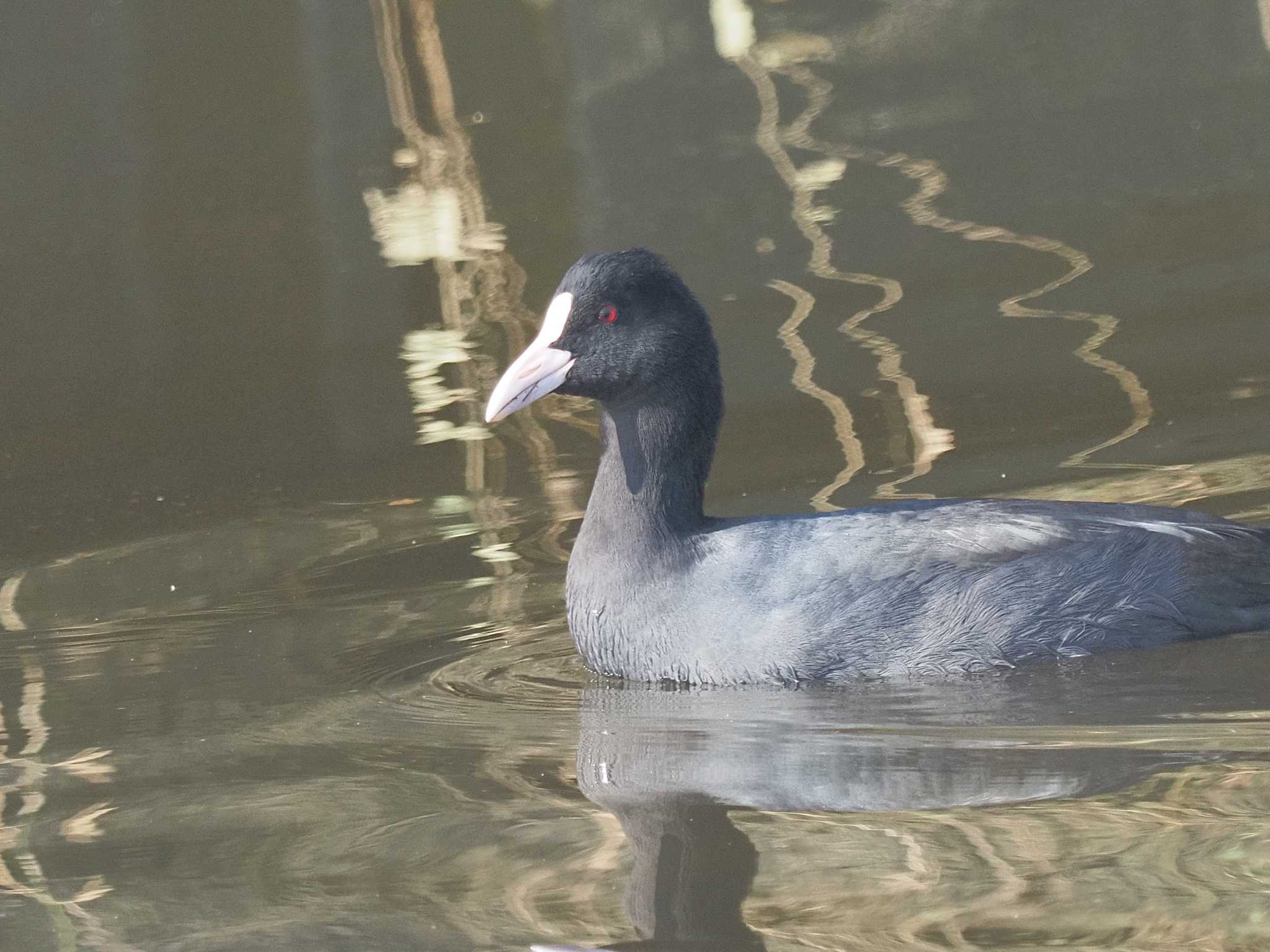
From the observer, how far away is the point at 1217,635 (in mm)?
5047

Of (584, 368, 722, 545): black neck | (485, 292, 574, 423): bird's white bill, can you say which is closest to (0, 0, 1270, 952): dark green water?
(584, 368, 722, 545): black neck

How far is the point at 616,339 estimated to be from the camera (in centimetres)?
502

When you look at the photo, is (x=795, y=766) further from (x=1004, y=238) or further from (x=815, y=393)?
(x=1004, y=238)

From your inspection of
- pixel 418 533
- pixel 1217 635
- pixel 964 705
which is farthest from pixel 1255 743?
pixel 418 533

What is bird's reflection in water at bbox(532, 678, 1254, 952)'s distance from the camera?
3441mm

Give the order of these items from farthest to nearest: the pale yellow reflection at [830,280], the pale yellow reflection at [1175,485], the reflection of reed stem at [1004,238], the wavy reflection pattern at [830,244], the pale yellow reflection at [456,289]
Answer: the reflection of reed stem at [1004,238] < the wavy reflection pattern at [830,244] < the pale yellow reflection at [830,280] < the pale yellow reflection at [456,289] < the pale yellow reflection at [1175,485]

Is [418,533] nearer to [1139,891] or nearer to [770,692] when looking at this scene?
[770,692]

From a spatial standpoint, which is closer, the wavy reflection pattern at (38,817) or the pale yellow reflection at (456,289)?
the wavy reflection pattern at (38,817)

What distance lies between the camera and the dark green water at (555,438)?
11.7 feet

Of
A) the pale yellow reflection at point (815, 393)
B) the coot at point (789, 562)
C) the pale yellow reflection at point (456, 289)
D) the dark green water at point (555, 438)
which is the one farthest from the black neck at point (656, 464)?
the pale yellow reflection at point (815, 393)

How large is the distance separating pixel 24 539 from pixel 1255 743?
3.93 m

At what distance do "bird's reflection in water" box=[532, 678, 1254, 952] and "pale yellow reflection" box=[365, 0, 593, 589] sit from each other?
1125 millimetres

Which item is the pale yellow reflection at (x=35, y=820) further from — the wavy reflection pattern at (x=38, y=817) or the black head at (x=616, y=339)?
the black head at (x=616, y=339)

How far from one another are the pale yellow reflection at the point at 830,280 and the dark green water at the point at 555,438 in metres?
0.03
